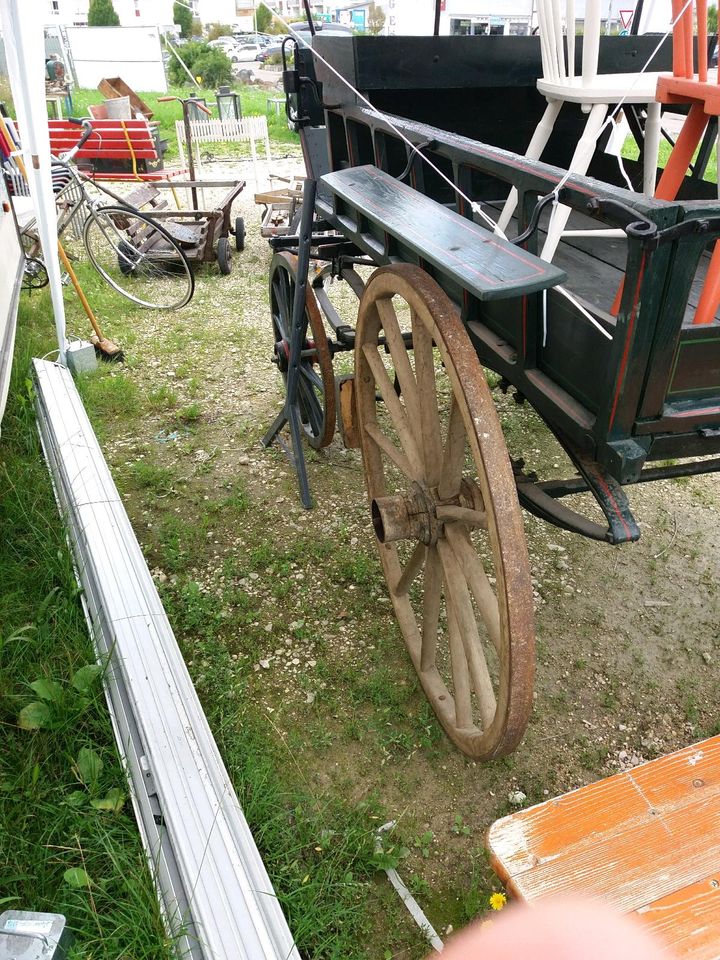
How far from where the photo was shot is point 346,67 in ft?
8.80

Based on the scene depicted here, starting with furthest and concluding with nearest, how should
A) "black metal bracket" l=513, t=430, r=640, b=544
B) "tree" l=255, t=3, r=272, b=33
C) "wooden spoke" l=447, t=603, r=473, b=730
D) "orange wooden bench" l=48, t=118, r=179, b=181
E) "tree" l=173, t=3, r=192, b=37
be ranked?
"tree" l=173, t=3, r=192, b=37
"orange wooden bench" l=48, t=118, r=179, b=181
"tree" l=255, t=3, r=272, b=33
"wooden spoke" l=447, t=603, r=473, b=730
"black metal bracket" l=513, t=430, r=640, b=544

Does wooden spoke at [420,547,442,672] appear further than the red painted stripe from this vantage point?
Yes

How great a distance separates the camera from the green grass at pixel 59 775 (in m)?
1.71

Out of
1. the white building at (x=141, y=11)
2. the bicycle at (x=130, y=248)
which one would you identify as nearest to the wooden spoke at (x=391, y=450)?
the bicycle at (x=130, y=248)

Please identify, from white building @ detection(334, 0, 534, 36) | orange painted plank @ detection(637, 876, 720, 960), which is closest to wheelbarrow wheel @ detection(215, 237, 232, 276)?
white building @ detection(334, 0, 534, 36)

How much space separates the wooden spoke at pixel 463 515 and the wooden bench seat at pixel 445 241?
55cm

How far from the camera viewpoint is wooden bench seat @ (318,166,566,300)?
134 centimetres

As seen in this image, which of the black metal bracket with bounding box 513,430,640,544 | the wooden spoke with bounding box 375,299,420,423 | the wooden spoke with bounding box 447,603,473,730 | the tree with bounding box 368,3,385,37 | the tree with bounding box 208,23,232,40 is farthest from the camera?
the tree with bounding box 208,23,232,40

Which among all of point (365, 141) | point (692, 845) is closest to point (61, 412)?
point (365, 141)

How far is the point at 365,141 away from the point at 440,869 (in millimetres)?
2511

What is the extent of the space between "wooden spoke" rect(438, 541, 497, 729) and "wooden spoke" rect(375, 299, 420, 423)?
1.37 feet

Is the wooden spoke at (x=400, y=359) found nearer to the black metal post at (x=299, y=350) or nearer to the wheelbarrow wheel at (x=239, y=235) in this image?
the black metal post at (x=299, y=350)

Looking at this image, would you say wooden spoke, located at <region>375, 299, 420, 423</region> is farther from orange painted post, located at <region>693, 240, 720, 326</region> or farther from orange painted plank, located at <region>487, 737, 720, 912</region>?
orange painted plank, located at <region>487, 737, 720, 912</region>

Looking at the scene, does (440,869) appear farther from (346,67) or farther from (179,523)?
(346,67)
